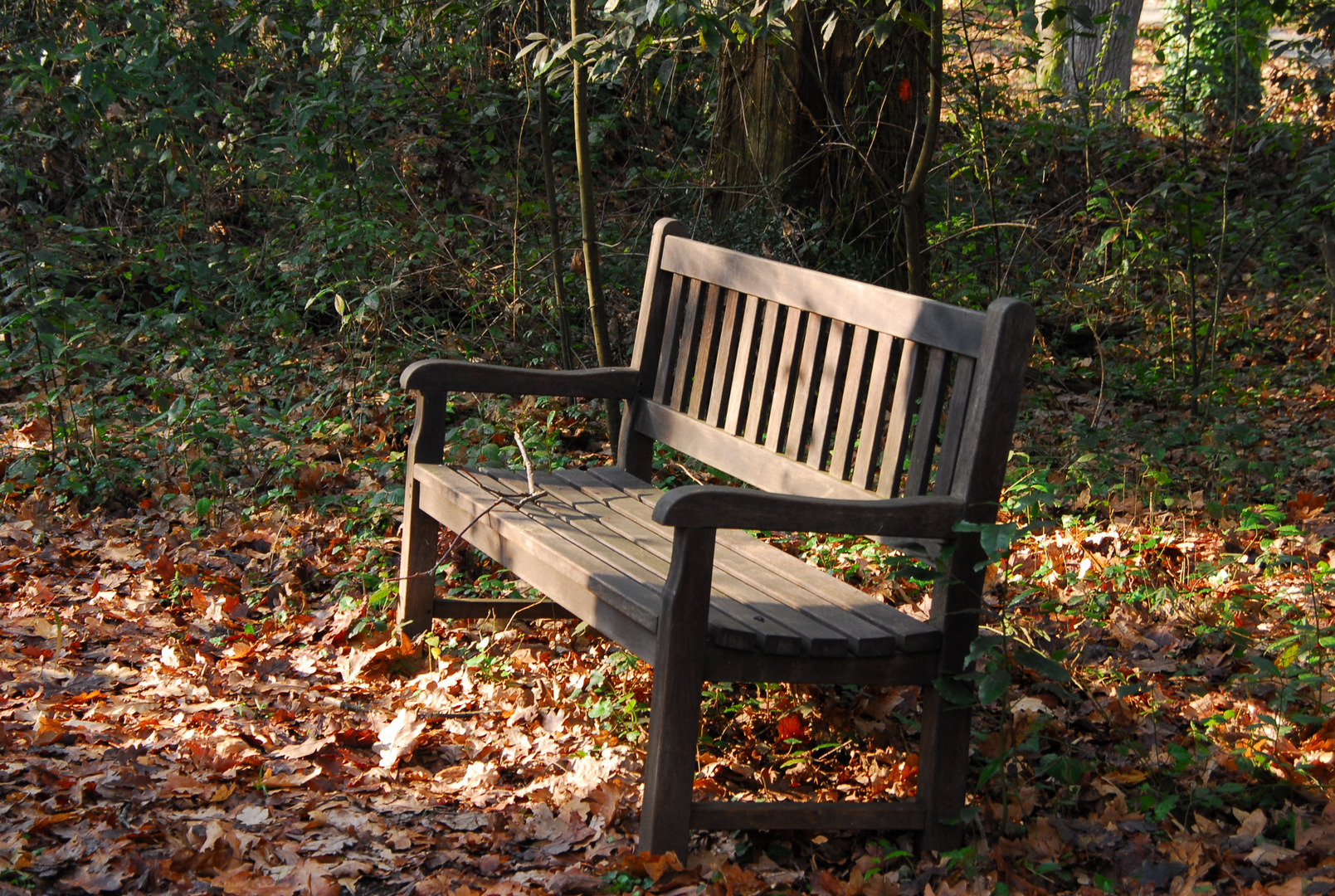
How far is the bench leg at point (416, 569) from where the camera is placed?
12.4 ft

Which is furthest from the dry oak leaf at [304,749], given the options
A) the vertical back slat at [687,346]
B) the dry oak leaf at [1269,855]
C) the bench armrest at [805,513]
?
the dry oak leaf at [1269,855]

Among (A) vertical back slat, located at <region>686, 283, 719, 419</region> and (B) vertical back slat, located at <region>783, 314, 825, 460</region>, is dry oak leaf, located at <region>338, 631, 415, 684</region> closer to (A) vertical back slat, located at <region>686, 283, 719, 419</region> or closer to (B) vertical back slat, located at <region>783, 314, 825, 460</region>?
(A) vertical back slat, located at <region>686, 283, 719, 419</region>

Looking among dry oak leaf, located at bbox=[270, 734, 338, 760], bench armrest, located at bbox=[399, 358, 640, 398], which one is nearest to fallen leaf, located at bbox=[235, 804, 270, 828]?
dry oak leaf, located at bbox=[270, 734, 338, 760]

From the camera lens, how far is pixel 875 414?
9.43ft

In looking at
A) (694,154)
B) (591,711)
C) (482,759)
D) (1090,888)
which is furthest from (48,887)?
(694,154)

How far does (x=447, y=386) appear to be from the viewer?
3.71m

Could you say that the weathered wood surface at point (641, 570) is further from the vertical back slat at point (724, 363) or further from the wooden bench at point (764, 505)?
the vertical back slat at point (724, 363)

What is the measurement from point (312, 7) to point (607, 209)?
2.55 meters

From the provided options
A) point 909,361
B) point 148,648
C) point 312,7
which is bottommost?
point 148,648

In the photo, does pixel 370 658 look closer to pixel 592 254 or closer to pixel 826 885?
pixel 826 885

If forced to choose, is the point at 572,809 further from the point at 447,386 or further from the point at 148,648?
the point at 148,648

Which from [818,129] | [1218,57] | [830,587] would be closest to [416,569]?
[830,587]

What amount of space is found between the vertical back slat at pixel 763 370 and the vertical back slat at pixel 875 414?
0.48 m

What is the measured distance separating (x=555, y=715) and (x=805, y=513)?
119 cm
